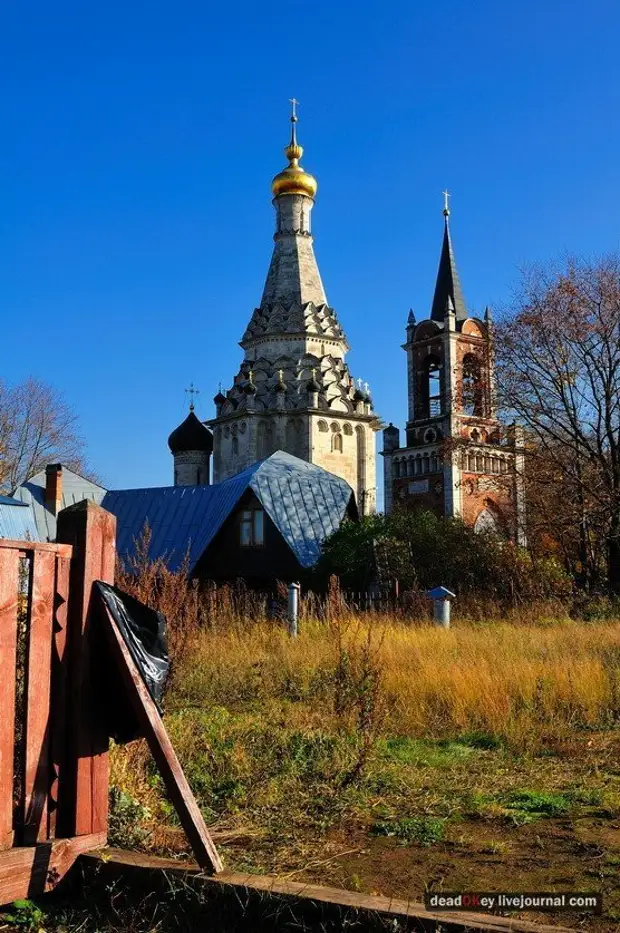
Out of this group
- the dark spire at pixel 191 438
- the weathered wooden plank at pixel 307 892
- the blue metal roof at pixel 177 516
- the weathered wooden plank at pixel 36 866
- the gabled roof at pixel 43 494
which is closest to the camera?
the weathered wooden plank at pixel 307 892

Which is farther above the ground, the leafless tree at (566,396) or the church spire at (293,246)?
the church spire at (293,246)

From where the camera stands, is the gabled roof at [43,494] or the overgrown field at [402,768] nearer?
the overgrown field at [402,768]

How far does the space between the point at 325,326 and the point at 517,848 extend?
47.0 meters

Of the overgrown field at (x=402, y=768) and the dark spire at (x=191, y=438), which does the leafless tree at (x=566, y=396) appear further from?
the dark spire at (x=191, y=438)

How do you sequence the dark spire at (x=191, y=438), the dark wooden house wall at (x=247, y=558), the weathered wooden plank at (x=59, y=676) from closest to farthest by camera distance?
the weathered wooden plank at (x=59, y=676)
the dark wooden house wall at (x=247, y=558)
the dark spire at (x=191, y=438)

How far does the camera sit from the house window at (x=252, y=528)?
26.0 meters

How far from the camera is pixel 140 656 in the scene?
13.5ft

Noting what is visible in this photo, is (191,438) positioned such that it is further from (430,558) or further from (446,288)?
(430,558)

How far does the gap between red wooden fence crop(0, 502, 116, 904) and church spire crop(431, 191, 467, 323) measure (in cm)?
5523

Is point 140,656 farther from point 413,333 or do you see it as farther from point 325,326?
point 413,333

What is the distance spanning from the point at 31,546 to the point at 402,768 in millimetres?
3135

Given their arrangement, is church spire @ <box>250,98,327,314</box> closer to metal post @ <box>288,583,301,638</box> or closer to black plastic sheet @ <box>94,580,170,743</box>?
metal post @ <box>288,583,301,638</box>

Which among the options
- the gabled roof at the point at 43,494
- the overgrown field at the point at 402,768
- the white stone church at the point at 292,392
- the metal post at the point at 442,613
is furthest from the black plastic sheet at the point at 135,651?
the white stone church at the point at 292,392

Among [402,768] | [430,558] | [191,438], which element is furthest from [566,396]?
[191,438]
